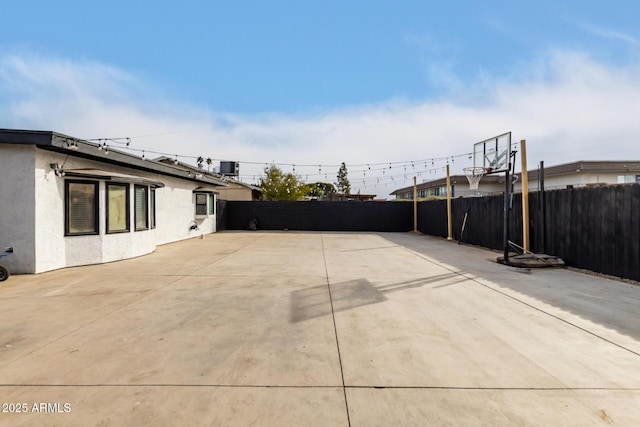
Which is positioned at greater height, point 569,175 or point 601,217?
point 569,175

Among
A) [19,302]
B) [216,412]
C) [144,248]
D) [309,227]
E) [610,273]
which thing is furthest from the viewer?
[309,227]

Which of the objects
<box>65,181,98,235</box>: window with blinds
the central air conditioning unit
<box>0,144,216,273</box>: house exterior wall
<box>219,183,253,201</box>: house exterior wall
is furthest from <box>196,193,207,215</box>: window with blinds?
the central air conditioning unit

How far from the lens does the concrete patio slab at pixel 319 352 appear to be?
2350 mm

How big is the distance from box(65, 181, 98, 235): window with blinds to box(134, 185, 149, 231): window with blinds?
1.43 metres

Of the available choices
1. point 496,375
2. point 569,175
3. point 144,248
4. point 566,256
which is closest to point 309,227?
point 144,248

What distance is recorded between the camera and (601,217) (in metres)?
6.98

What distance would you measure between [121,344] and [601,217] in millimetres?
8993

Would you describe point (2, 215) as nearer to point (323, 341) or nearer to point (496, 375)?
point (323, 341)

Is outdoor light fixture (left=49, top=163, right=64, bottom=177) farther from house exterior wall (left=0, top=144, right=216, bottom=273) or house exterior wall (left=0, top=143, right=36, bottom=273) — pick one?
house exterior wall (left=0, top=143, right=36, bottom=273)

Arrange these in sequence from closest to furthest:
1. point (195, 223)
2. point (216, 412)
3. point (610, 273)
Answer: point (216, 412)
point (610, 273)
point (195, 223)

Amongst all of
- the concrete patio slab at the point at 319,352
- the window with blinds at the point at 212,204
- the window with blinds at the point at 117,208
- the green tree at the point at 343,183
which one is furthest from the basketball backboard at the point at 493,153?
the green tree at the point at 343,183

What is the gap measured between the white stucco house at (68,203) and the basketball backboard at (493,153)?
10.5 m

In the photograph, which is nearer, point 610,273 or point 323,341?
point 323,341

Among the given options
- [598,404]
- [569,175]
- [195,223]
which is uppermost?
[569,175]
